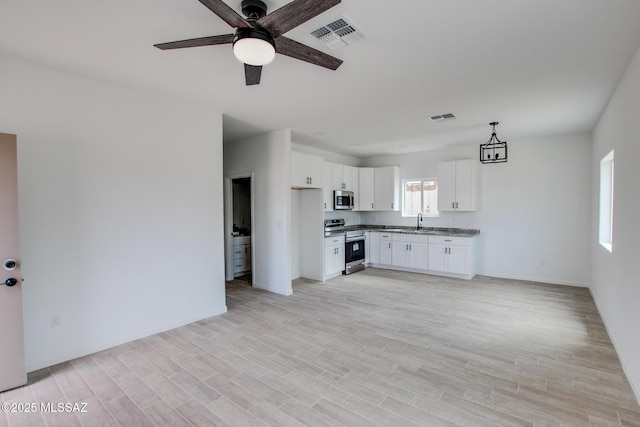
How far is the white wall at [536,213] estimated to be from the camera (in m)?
5.49

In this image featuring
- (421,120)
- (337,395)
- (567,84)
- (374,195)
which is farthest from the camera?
(374,195)

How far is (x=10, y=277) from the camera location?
2.50 m

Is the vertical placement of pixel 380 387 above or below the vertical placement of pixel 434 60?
below

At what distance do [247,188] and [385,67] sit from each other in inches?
199

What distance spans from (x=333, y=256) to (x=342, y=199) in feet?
4.34

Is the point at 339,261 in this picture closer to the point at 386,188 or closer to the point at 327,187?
the point at 327,187

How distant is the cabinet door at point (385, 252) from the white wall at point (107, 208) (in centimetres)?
413

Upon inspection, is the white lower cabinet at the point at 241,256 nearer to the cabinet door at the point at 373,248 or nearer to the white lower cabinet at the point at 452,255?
the cabinet door at the point at 373,248

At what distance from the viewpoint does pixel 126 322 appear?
3352 mm

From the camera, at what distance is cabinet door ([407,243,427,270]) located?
656 cm

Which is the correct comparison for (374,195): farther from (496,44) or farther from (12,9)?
(12,9)

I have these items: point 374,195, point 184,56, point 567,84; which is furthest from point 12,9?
point 374,195

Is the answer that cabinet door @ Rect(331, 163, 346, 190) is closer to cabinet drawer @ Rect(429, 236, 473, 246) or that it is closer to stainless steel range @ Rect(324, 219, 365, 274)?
stainless steel range @ Rect(324, 219, 365, 274)

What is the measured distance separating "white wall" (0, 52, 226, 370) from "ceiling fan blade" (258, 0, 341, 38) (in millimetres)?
2349
